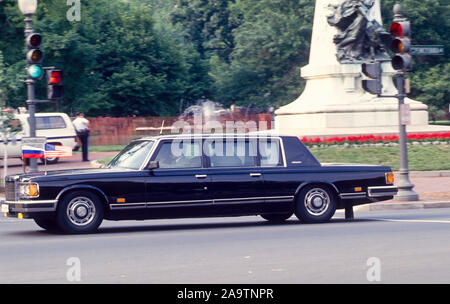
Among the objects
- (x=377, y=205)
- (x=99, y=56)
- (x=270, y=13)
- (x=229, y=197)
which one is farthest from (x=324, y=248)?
(x=270, y=13)

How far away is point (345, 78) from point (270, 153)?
20.3 meters

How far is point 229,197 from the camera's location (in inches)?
534

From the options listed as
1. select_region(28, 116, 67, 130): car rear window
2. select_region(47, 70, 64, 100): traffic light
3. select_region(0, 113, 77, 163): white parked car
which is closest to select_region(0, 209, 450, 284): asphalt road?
select_region(47, 70, 64, 100): traffic light

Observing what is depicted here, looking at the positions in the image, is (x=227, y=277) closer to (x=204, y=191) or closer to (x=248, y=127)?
(x=204, y=191)

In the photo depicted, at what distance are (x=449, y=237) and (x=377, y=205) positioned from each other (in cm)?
565

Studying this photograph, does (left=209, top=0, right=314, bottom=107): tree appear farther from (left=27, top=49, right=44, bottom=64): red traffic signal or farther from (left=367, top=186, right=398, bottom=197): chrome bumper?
(left=367, top=186, right=398, bottom=197): chrome bumper

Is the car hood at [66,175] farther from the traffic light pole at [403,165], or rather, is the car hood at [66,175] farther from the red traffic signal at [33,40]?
the traffic light pole at [403,165]

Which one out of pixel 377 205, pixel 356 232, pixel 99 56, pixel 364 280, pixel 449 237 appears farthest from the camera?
pixel 99 56

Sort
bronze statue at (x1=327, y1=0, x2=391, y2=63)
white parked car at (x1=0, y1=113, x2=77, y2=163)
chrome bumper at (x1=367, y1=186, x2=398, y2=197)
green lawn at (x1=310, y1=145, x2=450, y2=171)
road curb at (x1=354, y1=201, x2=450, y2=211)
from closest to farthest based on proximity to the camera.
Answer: chrome bumper at (x1=367, y1=186, x2=398, y2=197), road curb at (x1=354, y1=201, x2=450, y2=211), green lawn at (x1=310, y1=145, x2=450, y2=171), bronze statue at (x1=327, y1=0, x2=391, y2=63), white parked car at (x1=0, y1=113, x2=77, y2=163)

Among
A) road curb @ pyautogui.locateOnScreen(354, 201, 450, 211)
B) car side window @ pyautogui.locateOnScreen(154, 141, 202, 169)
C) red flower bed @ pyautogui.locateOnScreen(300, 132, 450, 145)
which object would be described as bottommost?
road curb @ pyautogui.locateOnScreen(354, 201, 450, 211)

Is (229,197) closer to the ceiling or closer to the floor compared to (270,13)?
closer to the floor

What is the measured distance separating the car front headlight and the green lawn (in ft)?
46.8

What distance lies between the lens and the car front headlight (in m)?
12.7

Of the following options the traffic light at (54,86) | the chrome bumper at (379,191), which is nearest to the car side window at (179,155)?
the chrome bumper at (379,191)
